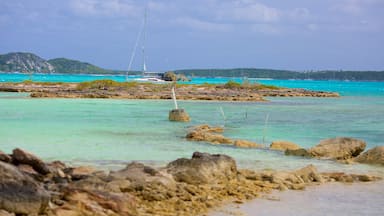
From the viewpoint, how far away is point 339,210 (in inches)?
→ 410

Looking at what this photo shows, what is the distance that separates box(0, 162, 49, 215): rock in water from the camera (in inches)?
314

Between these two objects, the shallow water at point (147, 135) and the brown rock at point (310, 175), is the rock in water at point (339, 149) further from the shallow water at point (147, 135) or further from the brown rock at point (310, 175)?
the brown rock at point (310, 175)

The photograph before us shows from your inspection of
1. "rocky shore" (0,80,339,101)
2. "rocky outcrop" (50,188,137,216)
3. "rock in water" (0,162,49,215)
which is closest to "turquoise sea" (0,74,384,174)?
"rocky outcrop" (50,188,137,216)

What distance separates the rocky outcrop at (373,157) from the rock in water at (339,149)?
45cm

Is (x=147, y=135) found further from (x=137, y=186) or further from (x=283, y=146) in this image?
(x=137, y=186)

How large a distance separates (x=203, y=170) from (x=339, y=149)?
21.1 ft

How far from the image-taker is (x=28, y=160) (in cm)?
1064

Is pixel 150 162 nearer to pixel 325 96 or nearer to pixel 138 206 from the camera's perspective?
pixel 138 206

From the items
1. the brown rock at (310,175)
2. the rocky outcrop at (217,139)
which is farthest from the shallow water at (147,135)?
the brown rock at (310,175)

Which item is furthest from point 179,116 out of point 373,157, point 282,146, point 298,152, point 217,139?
point 373,157

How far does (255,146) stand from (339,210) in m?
9.08

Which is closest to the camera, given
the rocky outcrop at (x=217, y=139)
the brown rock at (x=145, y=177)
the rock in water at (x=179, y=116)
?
the brown rock at (x=145, y=177)

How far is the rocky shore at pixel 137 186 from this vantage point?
8.29 metres

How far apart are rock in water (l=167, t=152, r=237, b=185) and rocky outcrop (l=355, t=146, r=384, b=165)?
16.7ft
